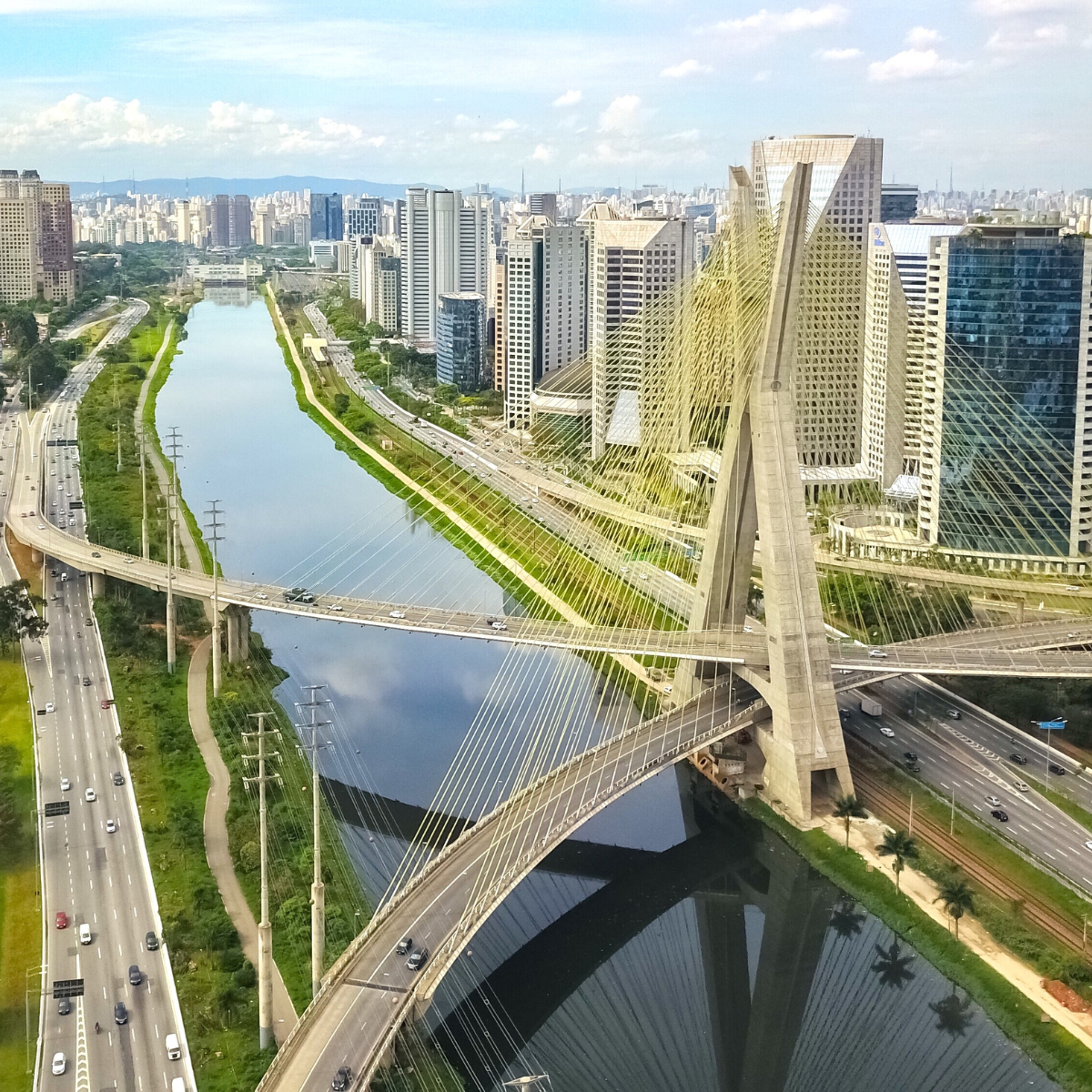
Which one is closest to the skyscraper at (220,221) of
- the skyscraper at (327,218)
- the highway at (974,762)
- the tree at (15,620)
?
the skyscraper at (327,218)

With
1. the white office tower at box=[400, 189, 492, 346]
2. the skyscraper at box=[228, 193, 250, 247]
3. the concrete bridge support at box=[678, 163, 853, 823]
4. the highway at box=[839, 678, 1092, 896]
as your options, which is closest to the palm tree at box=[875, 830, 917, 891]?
the highway at box=[839, 678, 1092, 896]

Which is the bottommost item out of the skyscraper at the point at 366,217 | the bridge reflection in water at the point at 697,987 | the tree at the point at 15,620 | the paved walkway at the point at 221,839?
the bridge reflection in water at the point at 697,987

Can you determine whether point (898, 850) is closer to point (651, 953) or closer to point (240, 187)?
point (651, 953)

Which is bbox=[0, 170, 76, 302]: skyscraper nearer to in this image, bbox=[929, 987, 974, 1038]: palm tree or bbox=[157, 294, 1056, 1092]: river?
bbox=[157, 294, 1056, 1092]: river

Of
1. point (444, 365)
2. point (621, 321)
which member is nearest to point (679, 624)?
point (621, 321)

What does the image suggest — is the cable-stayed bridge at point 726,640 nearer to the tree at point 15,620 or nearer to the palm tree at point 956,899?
the palm tree at point 956,899

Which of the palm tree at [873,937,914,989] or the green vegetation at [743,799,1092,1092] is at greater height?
the green vegetation at [743,799,1092,1092]

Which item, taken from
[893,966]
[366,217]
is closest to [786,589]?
[893,966]
